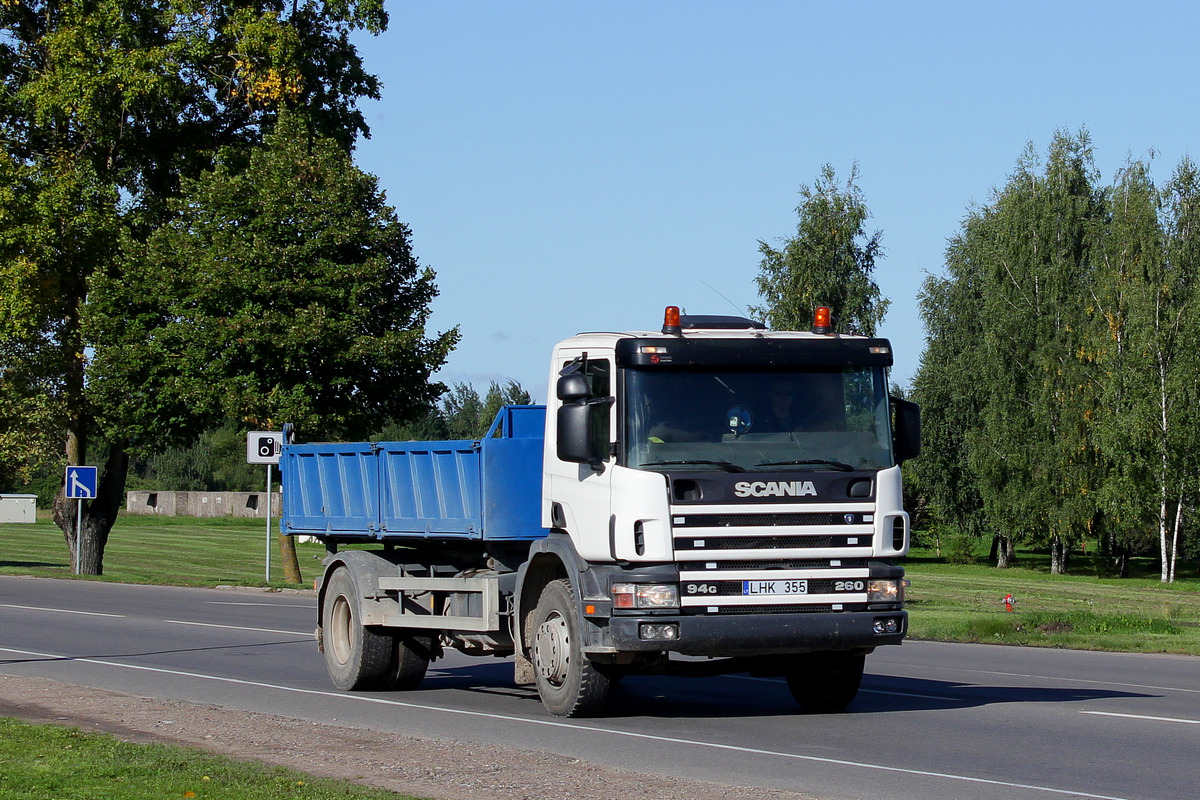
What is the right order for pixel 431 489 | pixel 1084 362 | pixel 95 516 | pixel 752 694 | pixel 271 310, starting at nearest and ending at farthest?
1. pixel 431 489
2. pixel 752 694
3. pixel 271 310
4. pixel 95 516
5. pixel 1084 362

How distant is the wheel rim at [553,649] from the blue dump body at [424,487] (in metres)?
0.89

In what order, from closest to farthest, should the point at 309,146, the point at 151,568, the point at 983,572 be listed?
the point at 309,146
the point at 151,568
the point at 983,572

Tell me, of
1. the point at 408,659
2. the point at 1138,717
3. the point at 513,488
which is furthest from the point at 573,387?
the point at 1138,717

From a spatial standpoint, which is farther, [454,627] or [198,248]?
[198,248]

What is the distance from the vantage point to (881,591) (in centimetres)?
1088

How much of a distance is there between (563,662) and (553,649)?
134mm

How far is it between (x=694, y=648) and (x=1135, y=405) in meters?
43.1

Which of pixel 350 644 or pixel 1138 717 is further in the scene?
pixel 350 644

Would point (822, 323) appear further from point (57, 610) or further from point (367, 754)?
point (57, 610)

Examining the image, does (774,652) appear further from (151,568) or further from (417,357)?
(151,568)

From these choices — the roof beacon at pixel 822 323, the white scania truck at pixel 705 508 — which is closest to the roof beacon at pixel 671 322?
the white scania truck at pixel 705 508

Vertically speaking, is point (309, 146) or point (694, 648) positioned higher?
point (309, 146)

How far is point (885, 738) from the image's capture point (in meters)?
10.5

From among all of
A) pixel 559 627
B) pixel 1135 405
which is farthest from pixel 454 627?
pixel 1135 405
